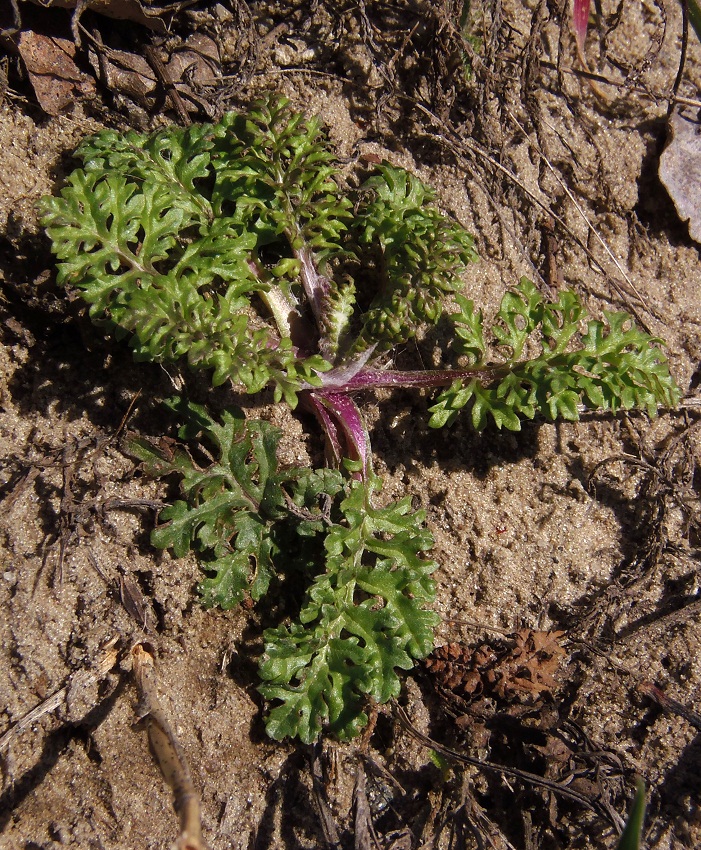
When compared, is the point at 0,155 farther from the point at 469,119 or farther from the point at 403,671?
the point at 403,671

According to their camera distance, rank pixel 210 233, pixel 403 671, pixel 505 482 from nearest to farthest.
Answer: pixel 210 233 < pixel 403 671 < pixel 505 482

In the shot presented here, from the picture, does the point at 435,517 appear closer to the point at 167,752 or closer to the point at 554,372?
the point at 554,372

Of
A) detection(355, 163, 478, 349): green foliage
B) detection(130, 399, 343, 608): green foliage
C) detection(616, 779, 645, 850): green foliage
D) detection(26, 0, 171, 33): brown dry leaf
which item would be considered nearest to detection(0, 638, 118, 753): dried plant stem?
detection(130, 399, 343, 608): green foliage

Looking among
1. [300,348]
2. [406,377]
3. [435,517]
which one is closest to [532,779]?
[435,517]

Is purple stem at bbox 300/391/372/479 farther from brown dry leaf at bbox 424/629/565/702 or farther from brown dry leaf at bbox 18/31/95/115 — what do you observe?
brown dry leaf at bbox 18/31/95/115

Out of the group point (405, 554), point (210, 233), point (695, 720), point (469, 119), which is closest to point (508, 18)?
point (469, 119)
